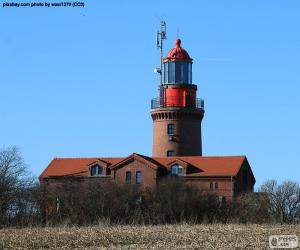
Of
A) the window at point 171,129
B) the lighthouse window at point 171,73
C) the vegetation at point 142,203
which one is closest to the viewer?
the vegetation at point 142,203

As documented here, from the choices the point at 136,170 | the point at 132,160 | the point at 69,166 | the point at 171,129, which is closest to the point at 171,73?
Result: the point at 171,129

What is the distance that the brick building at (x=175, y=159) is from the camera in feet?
252

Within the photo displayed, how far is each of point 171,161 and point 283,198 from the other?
1287cm

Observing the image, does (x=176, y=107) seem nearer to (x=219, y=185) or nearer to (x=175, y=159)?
(x=175, y=159)

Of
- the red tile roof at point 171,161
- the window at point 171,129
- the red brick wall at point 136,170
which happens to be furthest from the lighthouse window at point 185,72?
the red brick wall at point 136,170

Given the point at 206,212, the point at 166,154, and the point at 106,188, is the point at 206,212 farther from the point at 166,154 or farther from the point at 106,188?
the point at 166,154

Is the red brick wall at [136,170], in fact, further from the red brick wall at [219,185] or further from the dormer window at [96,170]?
the red brick wall at [219,185]

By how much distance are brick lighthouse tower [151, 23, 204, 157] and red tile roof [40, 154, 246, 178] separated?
78.0 inches

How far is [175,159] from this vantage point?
3051 inches

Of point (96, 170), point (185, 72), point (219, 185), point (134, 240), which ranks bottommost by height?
point (134, 240)

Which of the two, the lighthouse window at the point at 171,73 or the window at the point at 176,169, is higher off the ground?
the lighthouse window at the point at 171,73

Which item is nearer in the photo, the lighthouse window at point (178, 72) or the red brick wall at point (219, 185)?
the red brick wall at point (219, 185)

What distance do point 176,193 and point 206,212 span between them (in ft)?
11.3

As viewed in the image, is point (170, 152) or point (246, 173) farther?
point (246, 173)
